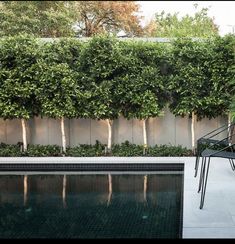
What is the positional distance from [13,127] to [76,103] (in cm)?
182

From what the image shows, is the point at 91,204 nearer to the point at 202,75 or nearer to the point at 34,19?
the point at 202,75

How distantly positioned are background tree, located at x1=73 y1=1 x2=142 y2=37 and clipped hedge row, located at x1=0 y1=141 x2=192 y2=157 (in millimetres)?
12332

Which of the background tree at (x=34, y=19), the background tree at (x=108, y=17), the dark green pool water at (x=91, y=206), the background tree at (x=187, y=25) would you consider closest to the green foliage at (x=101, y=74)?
the dark green pool water at (x=91, y=206)

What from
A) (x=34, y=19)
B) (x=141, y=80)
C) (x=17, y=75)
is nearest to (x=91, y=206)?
(x=141, y=80)

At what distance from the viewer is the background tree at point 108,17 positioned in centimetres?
2062

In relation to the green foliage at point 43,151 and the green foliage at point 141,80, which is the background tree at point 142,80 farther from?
the green foliage at point 43,151

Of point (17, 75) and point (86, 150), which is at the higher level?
point (17, 75)

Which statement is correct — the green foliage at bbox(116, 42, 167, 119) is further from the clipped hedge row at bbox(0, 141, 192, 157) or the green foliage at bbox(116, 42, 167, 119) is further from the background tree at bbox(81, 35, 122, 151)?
Result: the clipped hedge row at bbox(0, 141, 192, 157)

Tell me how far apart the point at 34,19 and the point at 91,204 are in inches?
557

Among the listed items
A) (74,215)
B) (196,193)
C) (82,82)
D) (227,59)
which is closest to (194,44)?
(227,59)

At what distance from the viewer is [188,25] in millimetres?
26141

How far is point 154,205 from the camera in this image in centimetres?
527

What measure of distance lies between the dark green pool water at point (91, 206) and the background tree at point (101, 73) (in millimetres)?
1808

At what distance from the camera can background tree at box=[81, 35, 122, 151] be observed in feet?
28.0
